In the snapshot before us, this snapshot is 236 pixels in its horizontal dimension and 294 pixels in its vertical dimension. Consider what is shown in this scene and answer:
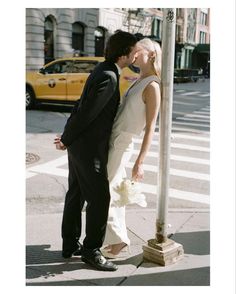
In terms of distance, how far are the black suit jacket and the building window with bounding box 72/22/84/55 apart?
873 inches

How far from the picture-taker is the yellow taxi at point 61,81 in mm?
12922

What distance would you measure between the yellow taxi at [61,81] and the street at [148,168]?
1352 mm

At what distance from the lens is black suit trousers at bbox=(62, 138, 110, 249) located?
10.7 ft

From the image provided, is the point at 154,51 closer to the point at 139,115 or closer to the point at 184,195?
the point at 139,115

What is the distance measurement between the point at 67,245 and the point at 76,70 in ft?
32.6

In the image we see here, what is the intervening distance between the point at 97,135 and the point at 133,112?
35cm

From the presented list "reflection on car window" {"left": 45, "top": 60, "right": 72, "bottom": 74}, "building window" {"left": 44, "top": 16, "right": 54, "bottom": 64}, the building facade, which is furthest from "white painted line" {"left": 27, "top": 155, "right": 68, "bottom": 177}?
"building window" {"left": 44, "top": 16, "right": 54, "bottom": 64}

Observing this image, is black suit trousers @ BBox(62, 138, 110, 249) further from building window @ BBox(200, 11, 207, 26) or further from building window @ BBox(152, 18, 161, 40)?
building window @ BBox(200, 11, 207, 26)

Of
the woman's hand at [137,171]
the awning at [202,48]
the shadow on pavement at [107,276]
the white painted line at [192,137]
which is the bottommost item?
the shadow on pavement at [107,276]

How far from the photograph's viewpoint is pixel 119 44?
3.25 metres

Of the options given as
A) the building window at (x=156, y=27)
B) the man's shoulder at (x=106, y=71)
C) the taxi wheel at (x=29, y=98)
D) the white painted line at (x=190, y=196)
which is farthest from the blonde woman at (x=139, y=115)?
the building window at (x=156, y=27)

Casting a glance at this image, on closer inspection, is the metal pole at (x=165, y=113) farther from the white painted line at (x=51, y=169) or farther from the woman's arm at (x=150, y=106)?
the white painted line at (x=51, y=169)

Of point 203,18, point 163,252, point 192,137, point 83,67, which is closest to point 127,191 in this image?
point 163,252
